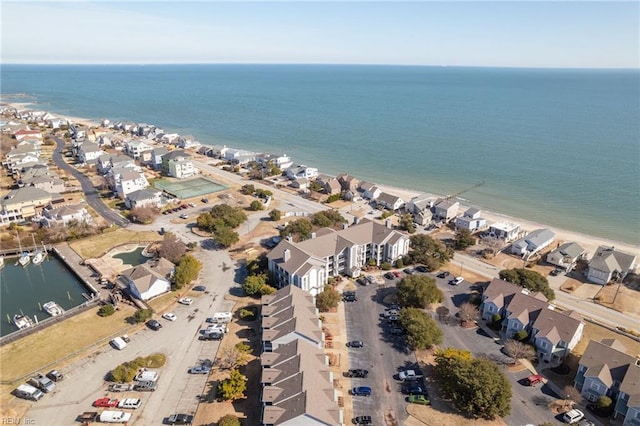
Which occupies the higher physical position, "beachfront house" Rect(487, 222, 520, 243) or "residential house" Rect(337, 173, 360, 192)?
"residential house" Rect(337, 173, 360, 192)

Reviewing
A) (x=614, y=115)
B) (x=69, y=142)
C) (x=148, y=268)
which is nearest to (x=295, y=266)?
(x=148, y=268)

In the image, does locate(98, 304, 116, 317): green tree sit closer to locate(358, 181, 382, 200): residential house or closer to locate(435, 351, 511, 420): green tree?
locate(435, 351, 511, 420): green tree

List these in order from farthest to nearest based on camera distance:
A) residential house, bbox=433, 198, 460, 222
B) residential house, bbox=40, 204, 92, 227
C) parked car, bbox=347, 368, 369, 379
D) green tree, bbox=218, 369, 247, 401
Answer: residential house, bbox=433, 198, 460, 222 < residential house, bbox=40, 204, 92, 227 < parked car, bbox=347, 368, 369, 379 < green tree, bbox=218, 369, 247, 401

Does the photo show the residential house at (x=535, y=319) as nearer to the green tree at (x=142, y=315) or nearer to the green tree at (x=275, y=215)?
the green tree at (x=275, y=215)

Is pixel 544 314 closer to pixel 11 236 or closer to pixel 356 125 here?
pixel 11 236

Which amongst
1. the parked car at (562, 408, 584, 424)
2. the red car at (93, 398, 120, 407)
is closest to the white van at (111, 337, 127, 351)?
the red car at (93, 398, 120, 407)

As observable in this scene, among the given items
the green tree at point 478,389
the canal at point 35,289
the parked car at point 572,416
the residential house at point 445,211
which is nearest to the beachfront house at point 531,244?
the residential house at point 445,211
